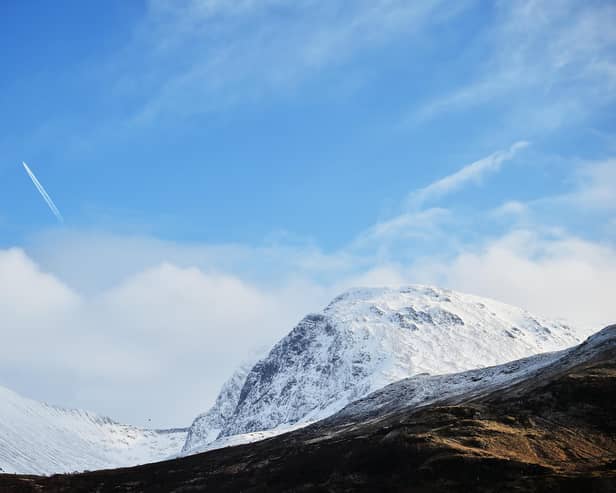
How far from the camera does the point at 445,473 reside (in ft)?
171

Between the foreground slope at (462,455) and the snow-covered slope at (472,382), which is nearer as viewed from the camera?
the foreground slope at (462,455)

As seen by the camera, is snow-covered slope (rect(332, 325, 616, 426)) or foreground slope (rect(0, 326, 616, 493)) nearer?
foreground slope (rect(0, 326, 616, 493))

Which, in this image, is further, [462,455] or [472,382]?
[472,382]

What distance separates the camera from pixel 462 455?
54062 mm

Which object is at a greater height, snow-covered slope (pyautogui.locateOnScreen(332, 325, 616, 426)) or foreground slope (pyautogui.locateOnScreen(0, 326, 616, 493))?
snow-covered slope (pyautogui.locateOnScreen(332, 325, 616, 426))

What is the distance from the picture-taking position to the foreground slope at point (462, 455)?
1976 inches

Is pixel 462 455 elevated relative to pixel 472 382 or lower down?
lower down

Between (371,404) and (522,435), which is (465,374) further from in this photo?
(522,435)

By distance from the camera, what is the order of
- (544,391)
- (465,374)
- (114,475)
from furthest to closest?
(465,374) → (114,475) → (544,391)

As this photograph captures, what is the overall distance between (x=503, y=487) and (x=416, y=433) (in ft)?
55.7

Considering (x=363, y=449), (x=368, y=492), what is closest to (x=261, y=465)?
(x=363, y=449)

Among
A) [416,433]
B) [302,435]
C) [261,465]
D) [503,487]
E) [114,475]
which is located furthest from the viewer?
[302,435]

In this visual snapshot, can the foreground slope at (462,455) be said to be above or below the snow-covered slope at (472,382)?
below

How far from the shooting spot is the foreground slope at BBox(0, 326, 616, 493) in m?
50.2
